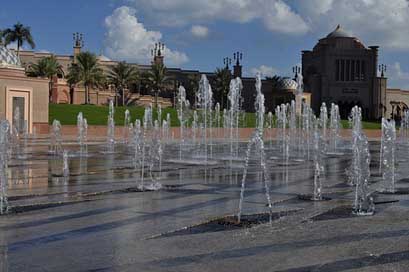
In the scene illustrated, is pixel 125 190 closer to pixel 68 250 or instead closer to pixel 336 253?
pixel 68 250

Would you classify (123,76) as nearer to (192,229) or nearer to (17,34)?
(17,34)

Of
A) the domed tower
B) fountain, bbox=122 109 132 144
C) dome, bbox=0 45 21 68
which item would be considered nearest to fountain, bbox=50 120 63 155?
fountain, bbox=122 109 132 144

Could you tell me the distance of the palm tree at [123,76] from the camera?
166 ft

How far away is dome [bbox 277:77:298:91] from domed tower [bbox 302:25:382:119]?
25.2ft

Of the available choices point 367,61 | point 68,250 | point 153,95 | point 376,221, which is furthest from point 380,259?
point 367,61

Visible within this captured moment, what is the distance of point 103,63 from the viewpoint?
59.5 metres

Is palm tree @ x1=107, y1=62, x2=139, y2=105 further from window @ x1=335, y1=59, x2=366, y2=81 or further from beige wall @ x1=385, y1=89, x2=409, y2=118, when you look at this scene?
beige wall @ x1=385, y1=89, x2=409, y2=118

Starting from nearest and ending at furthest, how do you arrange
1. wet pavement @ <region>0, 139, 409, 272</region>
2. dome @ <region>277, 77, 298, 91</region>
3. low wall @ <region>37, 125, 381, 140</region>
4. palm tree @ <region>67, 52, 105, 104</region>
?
wet pavement @ <region>0, 139, 409, 272</region> < low wall @ <region>37, 125, 381, 140</region> < palm tree @ <region>67, 52, 105, 104</region> < dome @ <region>277, 77, 298, 91</region>

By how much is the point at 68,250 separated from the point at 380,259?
8.19 ft

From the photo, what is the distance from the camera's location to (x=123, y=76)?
5059 cm

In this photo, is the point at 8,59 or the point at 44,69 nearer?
the point at 8,59

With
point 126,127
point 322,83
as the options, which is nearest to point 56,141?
point 126,127

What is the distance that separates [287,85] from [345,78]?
36.8 ft

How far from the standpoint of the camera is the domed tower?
2741 inches
